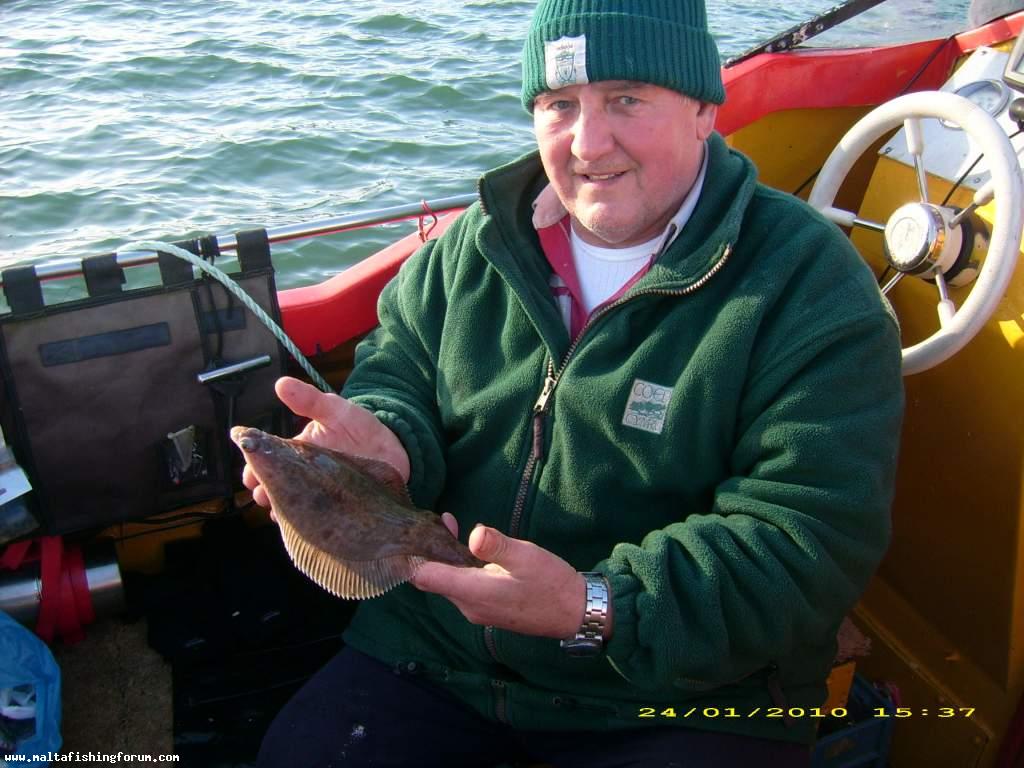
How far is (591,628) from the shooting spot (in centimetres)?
201

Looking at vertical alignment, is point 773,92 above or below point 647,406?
above

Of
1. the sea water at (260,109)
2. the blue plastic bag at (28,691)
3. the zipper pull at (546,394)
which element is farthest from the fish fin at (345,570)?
the sea water at (260,109)

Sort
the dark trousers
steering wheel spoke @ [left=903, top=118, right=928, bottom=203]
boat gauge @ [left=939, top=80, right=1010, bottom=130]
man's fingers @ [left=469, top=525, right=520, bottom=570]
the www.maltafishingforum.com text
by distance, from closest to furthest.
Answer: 1. man's fingers @ [left=469, top=525, right=520, bottom=570]
2. the dark trousers
3. the www.maltafishingforum.com text
4. steering wheel spoke @ [left=903, top=118, right=928, bottom=203]
5. boat gauge @ [left=939, top=80, right=1010, bottom=130]

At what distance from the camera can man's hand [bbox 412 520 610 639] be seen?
75.2 inches

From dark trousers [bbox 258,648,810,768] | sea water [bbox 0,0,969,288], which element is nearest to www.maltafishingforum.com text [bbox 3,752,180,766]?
dark trousers [bbox 258,648,810,768]

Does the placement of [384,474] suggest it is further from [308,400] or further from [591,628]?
[591,628]

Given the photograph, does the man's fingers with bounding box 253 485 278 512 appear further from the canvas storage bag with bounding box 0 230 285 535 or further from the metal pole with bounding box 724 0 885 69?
the metal pole with bounding box 724 0 885 69

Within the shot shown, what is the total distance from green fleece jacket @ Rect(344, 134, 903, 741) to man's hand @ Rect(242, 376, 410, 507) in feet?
0.20

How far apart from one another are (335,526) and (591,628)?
58 cm

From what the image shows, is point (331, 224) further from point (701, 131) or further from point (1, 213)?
point (1, 213)

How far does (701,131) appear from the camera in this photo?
A: 2.36 m

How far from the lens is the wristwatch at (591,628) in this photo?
200 cm

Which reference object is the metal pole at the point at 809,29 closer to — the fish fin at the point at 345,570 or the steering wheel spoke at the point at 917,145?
the steering wheel spoke at the point at 917,145

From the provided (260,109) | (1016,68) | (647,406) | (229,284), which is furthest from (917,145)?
(260,109)
